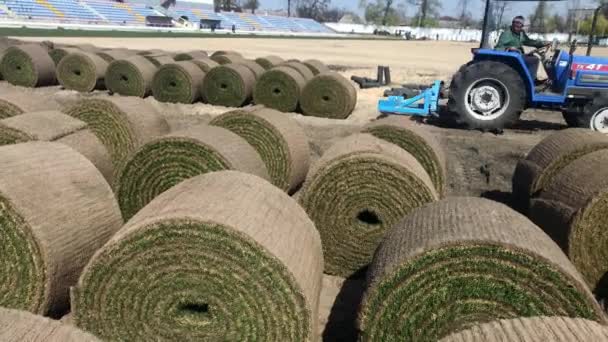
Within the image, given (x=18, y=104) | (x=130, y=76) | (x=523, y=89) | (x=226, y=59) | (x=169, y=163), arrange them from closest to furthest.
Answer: (x=169, y=163), (x=18, y=104), (x=523, y=89), (x=130, y=76), (x=226, y=59)

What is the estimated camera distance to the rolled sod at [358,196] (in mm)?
5219

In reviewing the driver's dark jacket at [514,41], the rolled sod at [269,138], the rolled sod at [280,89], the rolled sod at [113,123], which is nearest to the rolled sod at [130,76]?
the rolled sod at [280,89]

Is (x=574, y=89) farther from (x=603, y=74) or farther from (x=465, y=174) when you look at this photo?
(x=465, y=174)

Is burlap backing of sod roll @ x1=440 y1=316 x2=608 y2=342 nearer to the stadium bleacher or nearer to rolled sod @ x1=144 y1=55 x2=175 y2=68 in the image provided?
rolled sod @ x1=144 y1=55 x2=175 y2=68

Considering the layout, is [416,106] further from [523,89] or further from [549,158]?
[549,158]

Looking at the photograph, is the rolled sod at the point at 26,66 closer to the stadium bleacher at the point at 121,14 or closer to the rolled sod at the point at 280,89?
the rolled sod at the point at 280,89

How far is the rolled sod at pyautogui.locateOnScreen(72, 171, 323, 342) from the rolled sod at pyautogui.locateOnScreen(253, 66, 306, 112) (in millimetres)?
10156

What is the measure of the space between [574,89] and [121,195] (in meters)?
9.84

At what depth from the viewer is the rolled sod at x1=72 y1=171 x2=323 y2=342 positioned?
3438 millimetres

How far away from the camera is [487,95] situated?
36.7 feet

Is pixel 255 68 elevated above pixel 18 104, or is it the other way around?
pixel 255 68

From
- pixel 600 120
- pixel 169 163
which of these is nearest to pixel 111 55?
pixel 169 163

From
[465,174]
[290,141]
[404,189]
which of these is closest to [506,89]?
[465,174]

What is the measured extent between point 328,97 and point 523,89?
16.0 feet
